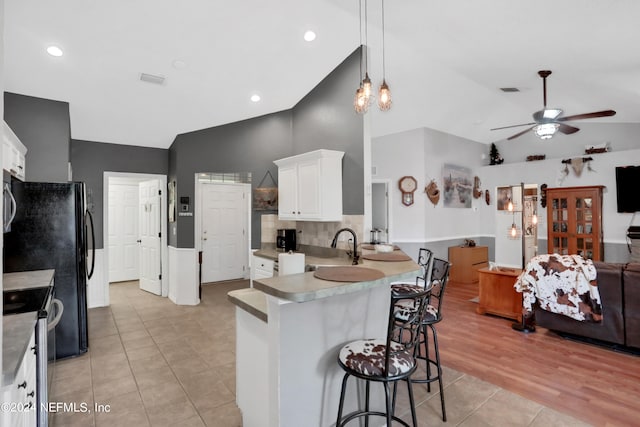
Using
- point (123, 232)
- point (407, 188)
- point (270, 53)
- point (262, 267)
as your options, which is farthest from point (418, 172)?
point (123, 232)

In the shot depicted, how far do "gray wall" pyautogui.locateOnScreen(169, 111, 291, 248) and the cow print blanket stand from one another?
364 centimetres

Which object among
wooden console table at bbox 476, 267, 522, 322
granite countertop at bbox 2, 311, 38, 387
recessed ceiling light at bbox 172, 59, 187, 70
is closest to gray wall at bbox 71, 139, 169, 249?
recessed ceiling light at bbox 172, 59, 187, 70

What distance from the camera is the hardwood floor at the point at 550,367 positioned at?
7.88 feet

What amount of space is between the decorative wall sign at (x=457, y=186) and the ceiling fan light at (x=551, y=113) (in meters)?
2.54

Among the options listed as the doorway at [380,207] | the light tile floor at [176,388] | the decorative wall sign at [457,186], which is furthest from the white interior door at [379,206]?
the light tile floor at [176,388]

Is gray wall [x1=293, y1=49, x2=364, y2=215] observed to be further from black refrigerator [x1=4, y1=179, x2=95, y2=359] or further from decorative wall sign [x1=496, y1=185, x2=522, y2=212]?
decorative wall sign [x1=496, y1=185, x2=522, y2=212]

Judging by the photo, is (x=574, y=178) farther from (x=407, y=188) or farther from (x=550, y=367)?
(x=550, y=367)

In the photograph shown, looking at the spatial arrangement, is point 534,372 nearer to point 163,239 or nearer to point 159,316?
point 159,316

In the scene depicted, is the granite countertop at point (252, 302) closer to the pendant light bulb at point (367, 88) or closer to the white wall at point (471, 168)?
the pendant light bulb at point (367, 88)

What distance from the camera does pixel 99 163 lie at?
5.08 m

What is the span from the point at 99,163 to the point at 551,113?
6.40 m

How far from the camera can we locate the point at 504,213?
24.4ft

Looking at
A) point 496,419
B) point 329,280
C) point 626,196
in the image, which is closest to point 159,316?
point 329,280

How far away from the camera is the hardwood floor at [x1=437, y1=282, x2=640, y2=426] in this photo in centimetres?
240
